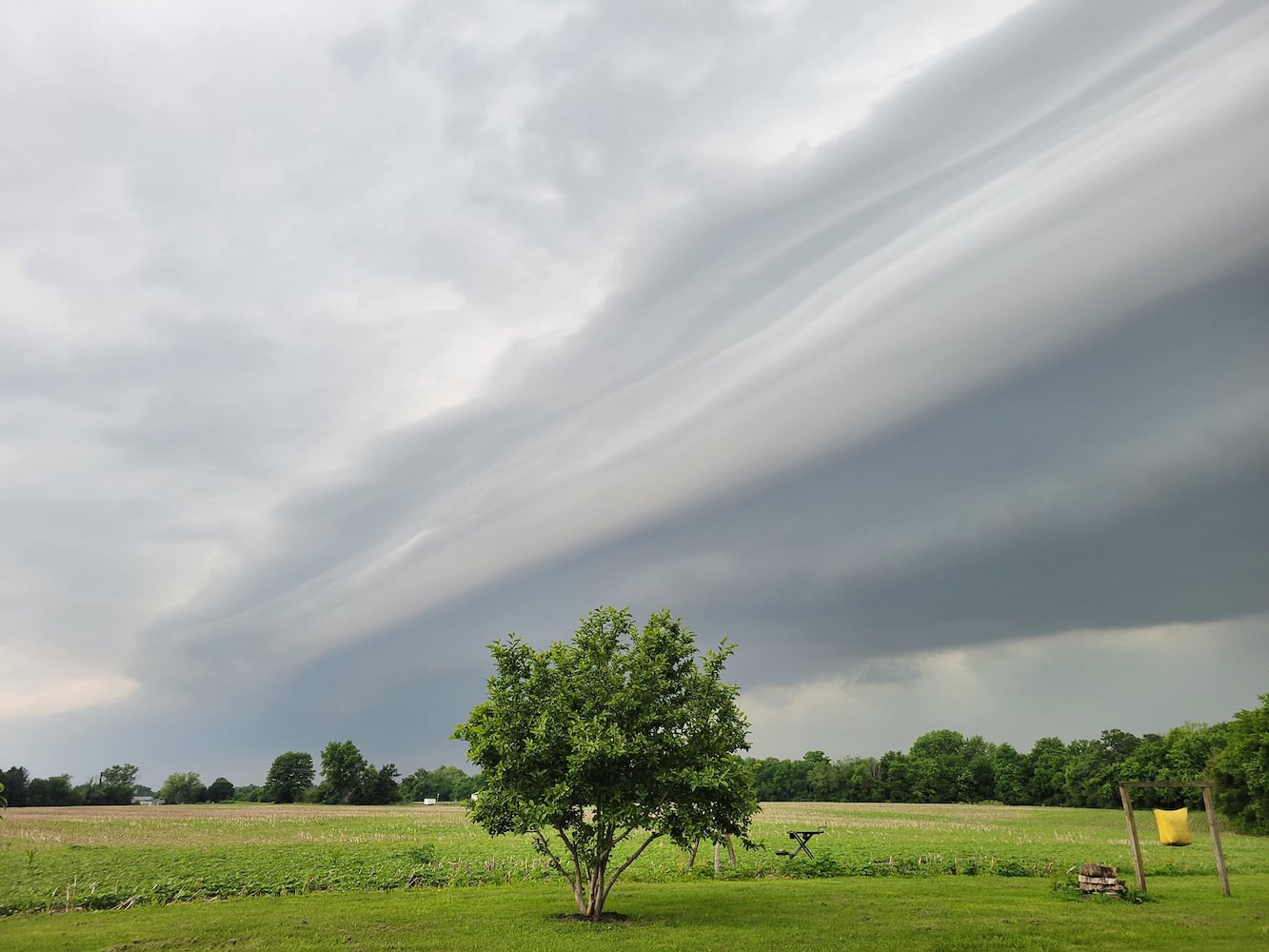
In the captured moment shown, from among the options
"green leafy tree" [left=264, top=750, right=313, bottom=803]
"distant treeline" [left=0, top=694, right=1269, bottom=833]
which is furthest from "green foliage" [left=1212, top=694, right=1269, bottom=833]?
"green leafy tree" [left=264, top=750, right=313, bottom=803]

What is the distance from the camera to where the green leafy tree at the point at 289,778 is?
183m

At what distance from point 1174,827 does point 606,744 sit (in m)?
20.5

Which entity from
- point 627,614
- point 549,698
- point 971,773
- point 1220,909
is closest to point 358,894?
point 549,698

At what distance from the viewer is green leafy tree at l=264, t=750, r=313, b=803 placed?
183m

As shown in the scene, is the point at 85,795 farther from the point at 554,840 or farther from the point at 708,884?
the point at 708,884

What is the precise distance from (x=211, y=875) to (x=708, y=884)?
25451 millimetres

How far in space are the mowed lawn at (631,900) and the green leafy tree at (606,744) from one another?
119 inches

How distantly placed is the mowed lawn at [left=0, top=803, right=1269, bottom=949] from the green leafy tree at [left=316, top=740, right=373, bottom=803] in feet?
393

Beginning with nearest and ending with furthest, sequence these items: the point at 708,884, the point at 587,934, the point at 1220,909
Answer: the point at 587,934 → the point at 1220,909 → the point at 708,884

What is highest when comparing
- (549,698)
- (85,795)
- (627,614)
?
(627,614)

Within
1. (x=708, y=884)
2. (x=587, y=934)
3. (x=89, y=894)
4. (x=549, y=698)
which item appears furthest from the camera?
(x=708, y=884)

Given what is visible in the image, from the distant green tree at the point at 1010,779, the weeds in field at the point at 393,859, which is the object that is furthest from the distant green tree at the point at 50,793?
the distant green tree at the point at 1010,779

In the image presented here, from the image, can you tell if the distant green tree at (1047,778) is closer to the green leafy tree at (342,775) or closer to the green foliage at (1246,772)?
the green foliage at (1246,772)

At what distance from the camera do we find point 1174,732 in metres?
122
